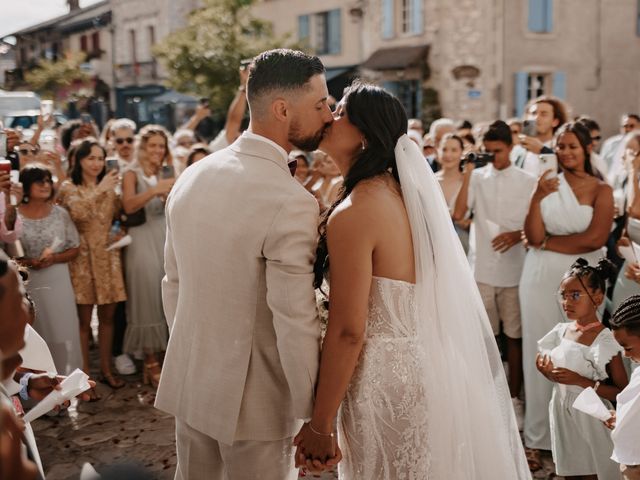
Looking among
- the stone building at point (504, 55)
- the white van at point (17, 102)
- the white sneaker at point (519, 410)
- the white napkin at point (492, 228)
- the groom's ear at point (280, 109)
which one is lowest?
the white sneaker at point (519, 410)

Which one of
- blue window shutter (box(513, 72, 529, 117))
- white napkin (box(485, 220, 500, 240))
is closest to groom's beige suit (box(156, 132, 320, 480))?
white napkin (box(485, 220, 500, 240))

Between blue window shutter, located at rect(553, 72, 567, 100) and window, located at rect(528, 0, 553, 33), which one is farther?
blue window shutter, located at rect(553, 72, 567, 100)

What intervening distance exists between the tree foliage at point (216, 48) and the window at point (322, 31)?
2.01 metres

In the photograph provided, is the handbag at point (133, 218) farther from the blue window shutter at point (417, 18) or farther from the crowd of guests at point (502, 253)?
the blue window shutter at point (417, 18)

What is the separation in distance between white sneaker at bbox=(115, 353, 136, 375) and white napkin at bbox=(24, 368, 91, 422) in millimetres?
3543

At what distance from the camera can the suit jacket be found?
230cm

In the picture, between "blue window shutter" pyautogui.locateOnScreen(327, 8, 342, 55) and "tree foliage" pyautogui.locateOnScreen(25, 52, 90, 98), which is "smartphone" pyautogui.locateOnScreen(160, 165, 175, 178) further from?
"tree foliage" pyautogui.locateOnScreen(25, 52, 90, 98)

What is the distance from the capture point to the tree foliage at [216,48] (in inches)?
829

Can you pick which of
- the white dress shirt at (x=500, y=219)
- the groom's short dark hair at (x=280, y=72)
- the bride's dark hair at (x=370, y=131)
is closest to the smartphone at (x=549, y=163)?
the white dress shirt at (x=500, y=219)

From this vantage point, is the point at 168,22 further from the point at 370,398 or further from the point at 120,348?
the point at 370,398

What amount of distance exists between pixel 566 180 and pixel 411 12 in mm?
16636

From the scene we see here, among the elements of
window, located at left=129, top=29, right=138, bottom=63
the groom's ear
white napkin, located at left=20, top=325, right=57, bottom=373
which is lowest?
white napkin, located at left=20, top=325, right=57, bottom=373

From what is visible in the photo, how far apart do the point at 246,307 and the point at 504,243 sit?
2984mm

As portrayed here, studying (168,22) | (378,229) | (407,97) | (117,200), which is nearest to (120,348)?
(117,200)
